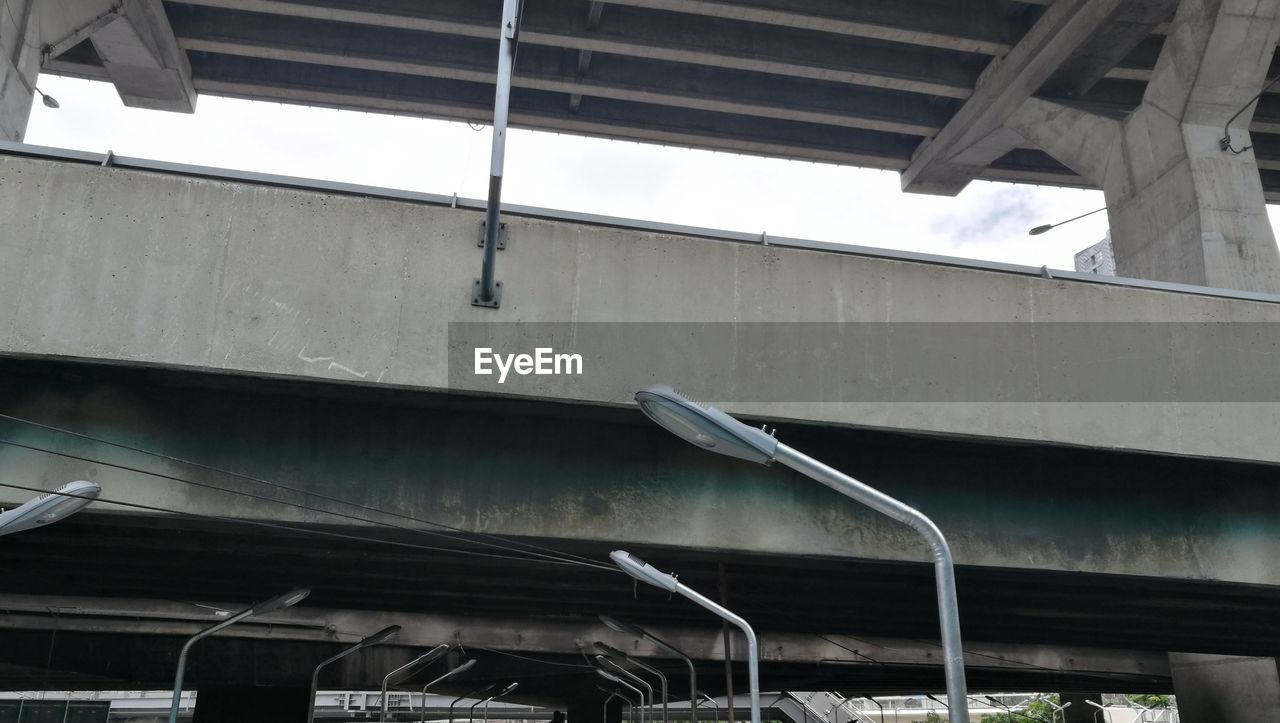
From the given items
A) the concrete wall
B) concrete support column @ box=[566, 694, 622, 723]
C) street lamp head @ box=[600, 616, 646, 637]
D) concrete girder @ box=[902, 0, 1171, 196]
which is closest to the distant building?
concrete support column @ box=[566, 694, 622, 723]

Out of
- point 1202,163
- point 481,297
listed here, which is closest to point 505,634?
point 481,297

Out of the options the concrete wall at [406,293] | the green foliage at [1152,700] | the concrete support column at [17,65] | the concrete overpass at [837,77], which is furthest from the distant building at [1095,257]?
the concrete support column at [17,65]

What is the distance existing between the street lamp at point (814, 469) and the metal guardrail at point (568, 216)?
3549 mm

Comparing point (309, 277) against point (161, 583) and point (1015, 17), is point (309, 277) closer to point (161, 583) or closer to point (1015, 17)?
point (161, 583)

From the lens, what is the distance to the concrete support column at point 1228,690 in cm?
2112

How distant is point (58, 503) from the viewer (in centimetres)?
930

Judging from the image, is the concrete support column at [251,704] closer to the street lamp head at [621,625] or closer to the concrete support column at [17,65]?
the street lamp head at [621,625]

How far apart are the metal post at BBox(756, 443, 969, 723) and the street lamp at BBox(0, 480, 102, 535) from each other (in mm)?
6522

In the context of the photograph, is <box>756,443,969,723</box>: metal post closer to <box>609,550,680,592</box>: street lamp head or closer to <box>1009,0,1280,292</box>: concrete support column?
<box>609,550,680,592</box>: street lamp head

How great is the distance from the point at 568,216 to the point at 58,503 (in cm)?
551

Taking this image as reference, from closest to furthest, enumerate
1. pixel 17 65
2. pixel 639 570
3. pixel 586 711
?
pixel 639 570, pixel 17 65, pixel 586 711

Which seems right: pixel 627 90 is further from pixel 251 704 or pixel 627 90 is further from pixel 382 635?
pixel 251 704

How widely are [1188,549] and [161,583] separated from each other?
53.8 feet

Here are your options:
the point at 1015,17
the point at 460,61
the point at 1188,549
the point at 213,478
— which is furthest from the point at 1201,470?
the point at 460,61
